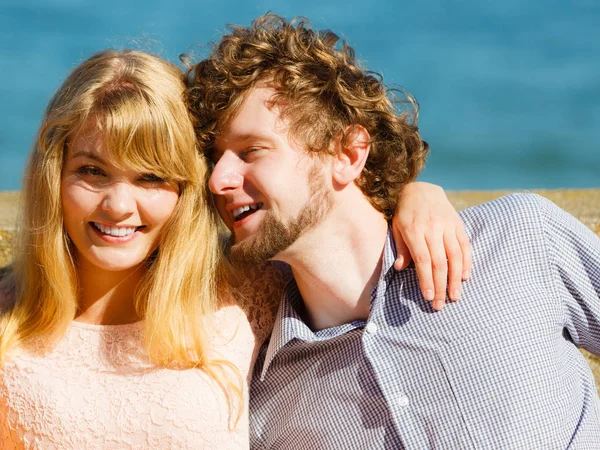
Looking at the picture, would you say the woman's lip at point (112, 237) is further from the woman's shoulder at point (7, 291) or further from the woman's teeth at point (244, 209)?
the woman's shoulder at point (7, 291)

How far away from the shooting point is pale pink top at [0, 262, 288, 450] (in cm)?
235

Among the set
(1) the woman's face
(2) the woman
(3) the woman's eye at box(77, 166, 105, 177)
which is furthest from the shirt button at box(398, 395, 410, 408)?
(3) the woman's eye at box(77, 166, 105, 177)

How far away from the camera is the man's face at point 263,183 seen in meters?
2.44

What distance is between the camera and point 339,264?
252cm

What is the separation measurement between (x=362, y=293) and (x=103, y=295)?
838mm

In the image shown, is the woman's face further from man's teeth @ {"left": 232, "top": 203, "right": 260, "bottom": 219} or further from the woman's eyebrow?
man's teeth @ {"left": 232, "top": 203, "right": 260, "bottom": 219}

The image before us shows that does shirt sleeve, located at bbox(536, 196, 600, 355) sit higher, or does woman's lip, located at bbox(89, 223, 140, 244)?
shirt sleeve, located at bbox(536, 196, 600, 355)

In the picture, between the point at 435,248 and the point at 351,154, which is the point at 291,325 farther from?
the point at 351,154

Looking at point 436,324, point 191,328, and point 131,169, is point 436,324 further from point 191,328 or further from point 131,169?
point 131,169

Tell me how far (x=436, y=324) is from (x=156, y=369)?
0.85 metres

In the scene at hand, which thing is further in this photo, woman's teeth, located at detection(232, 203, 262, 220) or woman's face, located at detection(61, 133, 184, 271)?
woman's teeth, located at detection(232, 203, 262, 220)

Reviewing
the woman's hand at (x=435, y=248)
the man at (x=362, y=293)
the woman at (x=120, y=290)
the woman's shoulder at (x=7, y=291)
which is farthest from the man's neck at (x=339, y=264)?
the woman's shoulder at (x=7, y=291)

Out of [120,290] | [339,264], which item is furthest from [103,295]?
[339,264]

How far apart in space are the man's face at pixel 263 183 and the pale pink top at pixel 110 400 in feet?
1.06
